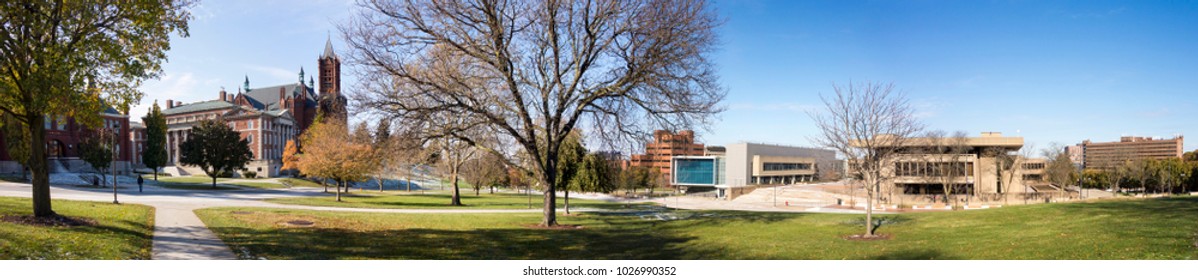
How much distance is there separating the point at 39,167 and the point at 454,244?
350 inches

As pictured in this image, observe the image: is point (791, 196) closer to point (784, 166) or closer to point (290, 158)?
point (290, 158)

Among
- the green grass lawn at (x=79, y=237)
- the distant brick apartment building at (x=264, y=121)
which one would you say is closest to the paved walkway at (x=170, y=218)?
the green grass lawn at (x=79, y=237)

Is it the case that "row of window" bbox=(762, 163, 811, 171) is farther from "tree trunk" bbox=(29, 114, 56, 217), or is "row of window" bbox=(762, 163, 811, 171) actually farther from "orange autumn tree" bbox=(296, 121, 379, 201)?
"tree trunk" bbox=(29, 114, 56, 217)

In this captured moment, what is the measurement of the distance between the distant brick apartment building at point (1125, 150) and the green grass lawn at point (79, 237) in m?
34.7

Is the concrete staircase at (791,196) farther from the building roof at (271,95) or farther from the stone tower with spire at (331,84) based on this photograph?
the stone tower with spire at (331,84)

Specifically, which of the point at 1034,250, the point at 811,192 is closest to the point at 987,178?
the point at 811,192

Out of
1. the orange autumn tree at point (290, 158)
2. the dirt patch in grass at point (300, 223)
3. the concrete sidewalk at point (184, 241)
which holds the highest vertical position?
the orange autumn tree at point (290, 158)

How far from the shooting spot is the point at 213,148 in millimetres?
38562

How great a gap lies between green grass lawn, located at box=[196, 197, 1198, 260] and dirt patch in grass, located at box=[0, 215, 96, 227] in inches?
89.5

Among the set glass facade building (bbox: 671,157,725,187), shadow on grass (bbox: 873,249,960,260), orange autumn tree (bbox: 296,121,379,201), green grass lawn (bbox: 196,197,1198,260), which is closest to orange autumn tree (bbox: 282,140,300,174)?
orange autumn tree (bbox: 296,121,379,201)

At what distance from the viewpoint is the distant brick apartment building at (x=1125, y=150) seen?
30.8 meters

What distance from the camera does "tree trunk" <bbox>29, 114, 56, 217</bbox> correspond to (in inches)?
467

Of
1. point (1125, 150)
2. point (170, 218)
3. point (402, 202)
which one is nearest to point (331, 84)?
point (170, 218)
